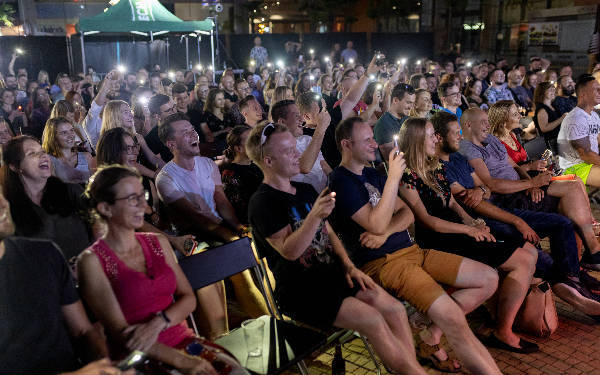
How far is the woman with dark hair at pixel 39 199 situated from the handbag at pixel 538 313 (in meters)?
2.92

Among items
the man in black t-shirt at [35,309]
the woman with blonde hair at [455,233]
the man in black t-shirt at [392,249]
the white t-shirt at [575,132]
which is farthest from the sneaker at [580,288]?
the man in black t-shirt at [35,309]

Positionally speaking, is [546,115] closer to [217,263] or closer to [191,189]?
[191,189]

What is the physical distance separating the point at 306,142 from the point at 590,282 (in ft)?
8.72

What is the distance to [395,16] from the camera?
3078 cm

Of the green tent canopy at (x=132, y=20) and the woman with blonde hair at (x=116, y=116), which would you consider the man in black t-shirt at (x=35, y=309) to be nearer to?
the woman with blonde hair at (x=116, y=116)

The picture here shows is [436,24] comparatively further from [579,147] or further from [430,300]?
[430,300]

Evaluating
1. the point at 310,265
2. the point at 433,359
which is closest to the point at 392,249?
the point at 310,265

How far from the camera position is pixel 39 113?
25.9ft

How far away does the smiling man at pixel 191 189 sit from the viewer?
379cm

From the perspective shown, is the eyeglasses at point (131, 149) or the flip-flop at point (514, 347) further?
the eyeglasses at point (131, 149)

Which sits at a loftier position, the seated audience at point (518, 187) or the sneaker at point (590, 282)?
the seated audience at point (518, 187)

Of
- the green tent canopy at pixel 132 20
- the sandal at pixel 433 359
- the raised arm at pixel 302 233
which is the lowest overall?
the sandal at pixel 433 359

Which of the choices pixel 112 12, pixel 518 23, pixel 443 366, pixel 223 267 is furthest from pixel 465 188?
pixel 518 23

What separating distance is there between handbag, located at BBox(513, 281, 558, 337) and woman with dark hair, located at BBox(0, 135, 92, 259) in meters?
Answer: 2.92
